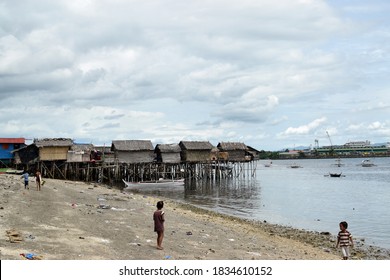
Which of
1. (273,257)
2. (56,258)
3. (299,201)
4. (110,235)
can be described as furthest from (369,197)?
(56,258)

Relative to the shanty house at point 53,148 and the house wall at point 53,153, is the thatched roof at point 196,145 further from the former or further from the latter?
the house wall at point 53,153

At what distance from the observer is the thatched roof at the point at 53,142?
139ft

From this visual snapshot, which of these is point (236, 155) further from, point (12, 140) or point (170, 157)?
point (12, 140)

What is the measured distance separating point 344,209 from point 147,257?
22188 mm

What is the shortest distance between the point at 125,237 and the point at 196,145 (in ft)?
136

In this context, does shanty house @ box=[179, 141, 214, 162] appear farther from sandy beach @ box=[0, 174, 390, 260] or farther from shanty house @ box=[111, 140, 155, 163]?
sandy beach @ box=[0, 174, 390, 260]

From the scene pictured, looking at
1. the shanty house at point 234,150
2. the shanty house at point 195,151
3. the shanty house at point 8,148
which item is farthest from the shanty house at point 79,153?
the shanty house at point 234,150

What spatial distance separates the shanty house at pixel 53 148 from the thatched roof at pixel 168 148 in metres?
11.5

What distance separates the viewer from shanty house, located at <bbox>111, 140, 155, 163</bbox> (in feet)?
155

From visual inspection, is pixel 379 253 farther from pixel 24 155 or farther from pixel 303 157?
pixel 303 157

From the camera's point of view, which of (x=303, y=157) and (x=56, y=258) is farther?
(x=303, y=157)

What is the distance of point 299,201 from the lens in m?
33.7

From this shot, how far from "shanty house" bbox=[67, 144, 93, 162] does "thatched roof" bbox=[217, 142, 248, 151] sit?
63.0 ft

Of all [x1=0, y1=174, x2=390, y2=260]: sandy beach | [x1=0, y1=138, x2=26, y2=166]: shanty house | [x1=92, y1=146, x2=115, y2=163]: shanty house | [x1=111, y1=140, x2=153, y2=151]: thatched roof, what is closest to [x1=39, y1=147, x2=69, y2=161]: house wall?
[x1=0, y1=138, x2=26, y2=166]: shanty house
